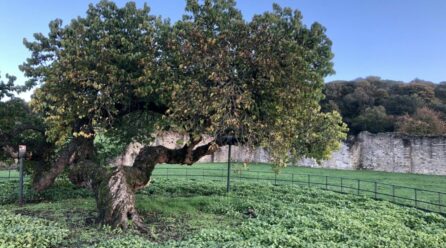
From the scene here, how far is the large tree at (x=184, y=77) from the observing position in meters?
9.81

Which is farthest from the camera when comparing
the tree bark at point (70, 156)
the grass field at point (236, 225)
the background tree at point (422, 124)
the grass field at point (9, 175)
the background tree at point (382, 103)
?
the background tree at point (382, 103)

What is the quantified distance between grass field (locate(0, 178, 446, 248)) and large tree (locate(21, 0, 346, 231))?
1068 mm

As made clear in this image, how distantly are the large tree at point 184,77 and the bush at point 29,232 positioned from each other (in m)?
1.39

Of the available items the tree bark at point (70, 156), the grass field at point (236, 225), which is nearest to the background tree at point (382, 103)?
the grass field at point (236, 225)

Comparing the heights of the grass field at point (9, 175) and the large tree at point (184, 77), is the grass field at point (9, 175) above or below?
below

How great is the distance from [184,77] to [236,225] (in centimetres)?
433

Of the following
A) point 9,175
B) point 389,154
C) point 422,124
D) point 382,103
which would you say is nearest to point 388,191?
point 389,154

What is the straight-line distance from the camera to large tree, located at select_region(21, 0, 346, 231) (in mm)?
9812

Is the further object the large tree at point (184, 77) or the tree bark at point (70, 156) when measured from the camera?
the tree bark at point (70, 156)

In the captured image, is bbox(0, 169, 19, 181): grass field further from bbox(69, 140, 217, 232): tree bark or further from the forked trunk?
the forked trunk

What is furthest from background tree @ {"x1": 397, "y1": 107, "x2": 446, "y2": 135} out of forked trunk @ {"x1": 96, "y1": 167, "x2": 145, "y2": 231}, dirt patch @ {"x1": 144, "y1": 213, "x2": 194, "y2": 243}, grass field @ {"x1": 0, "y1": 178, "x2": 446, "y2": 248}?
forked trunk @ {"x1": 96, "y1": 167, "x2": 145, "y2": 231}

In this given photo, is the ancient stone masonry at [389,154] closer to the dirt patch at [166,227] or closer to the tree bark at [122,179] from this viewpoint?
the tree bark at [122,179]

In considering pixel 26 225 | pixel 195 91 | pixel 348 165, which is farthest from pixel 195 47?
pixel 348 165

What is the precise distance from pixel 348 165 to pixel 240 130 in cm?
2663
